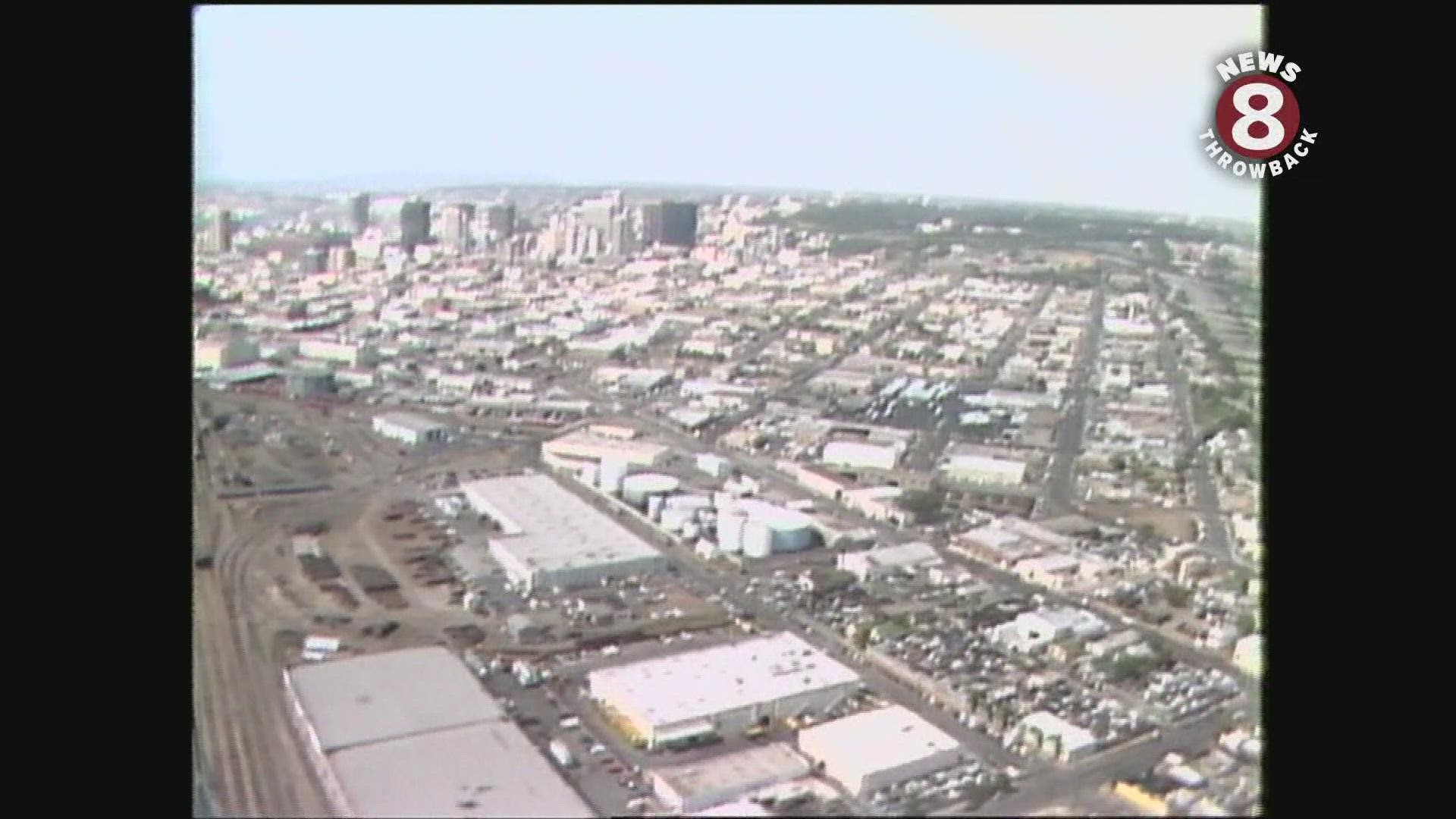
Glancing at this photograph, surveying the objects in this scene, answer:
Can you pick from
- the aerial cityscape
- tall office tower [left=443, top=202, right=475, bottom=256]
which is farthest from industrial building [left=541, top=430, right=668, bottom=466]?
tall office tower [left=443, top=202, right=475, bottom=256]

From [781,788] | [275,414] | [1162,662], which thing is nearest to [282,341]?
[275,414]

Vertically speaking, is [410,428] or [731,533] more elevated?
[410,428]

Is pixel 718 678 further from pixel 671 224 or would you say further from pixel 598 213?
pixel 598 213

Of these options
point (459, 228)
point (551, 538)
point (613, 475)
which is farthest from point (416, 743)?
point (459, 228)

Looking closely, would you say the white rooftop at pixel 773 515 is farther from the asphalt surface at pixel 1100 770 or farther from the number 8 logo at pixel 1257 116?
the number 8 logo at pixel 1257 116

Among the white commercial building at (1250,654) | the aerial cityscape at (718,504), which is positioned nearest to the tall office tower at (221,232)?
the aerial cityscape at (718,504)

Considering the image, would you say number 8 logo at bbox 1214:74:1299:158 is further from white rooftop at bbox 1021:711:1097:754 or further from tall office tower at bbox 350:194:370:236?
tall office tower at bbox 350:194:370:236
